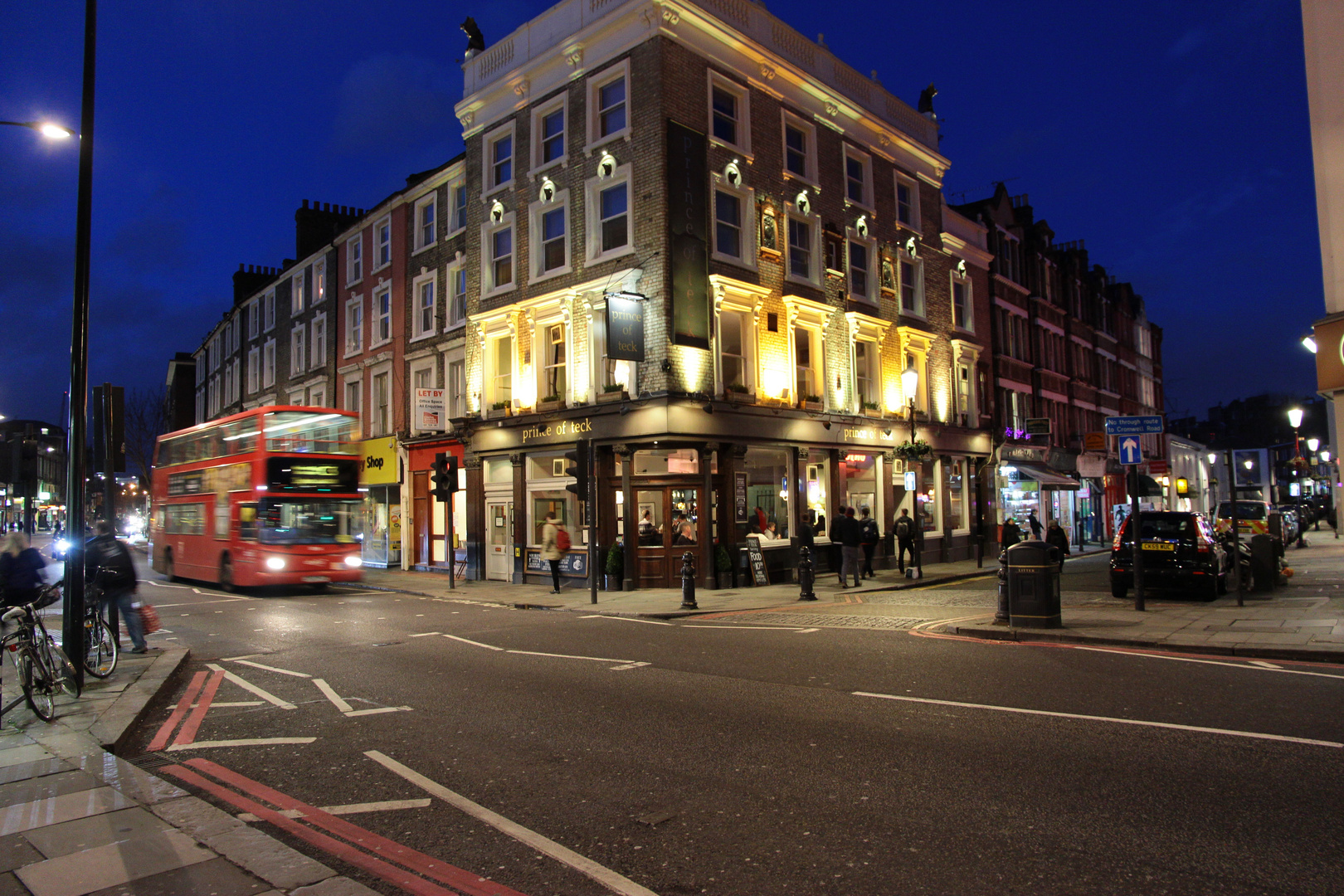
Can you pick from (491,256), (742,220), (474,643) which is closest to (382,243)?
(491,256)

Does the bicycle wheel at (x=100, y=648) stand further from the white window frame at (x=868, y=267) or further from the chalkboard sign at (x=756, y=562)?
the white window frame at (x=868, y=267)

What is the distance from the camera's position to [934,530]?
27641 millimetres

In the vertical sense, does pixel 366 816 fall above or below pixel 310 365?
below

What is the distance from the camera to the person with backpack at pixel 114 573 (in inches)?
415

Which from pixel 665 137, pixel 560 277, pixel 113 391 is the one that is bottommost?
pixel 113 391

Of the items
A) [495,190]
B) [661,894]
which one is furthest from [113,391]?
[495,190]

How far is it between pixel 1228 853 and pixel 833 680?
460cm

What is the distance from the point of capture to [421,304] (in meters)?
27.9

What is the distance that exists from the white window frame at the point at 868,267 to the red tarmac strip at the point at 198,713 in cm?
1982

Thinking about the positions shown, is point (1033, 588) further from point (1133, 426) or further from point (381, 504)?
point (381, 504)

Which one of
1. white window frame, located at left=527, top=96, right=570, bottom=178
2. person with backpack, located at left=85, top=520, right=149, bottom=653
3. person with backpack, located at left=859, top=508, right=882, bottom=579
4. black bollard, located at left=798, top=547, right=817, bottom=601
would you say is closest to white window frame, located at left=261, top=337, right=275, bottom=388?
white window frame, located at left=527, top=96, right=570, bottom=178

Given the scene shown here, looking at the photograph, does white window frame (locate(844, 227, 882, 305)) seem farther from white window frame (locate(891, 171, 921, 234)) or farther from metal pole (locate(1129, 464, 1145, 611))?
metal pole (locate(1129, 464, 1145, 611))

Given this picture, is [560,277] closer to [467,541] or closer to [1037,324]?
[467,541]

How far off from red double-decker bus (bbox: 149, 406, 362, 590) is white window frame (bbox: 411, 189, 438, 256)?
878 centimetres
